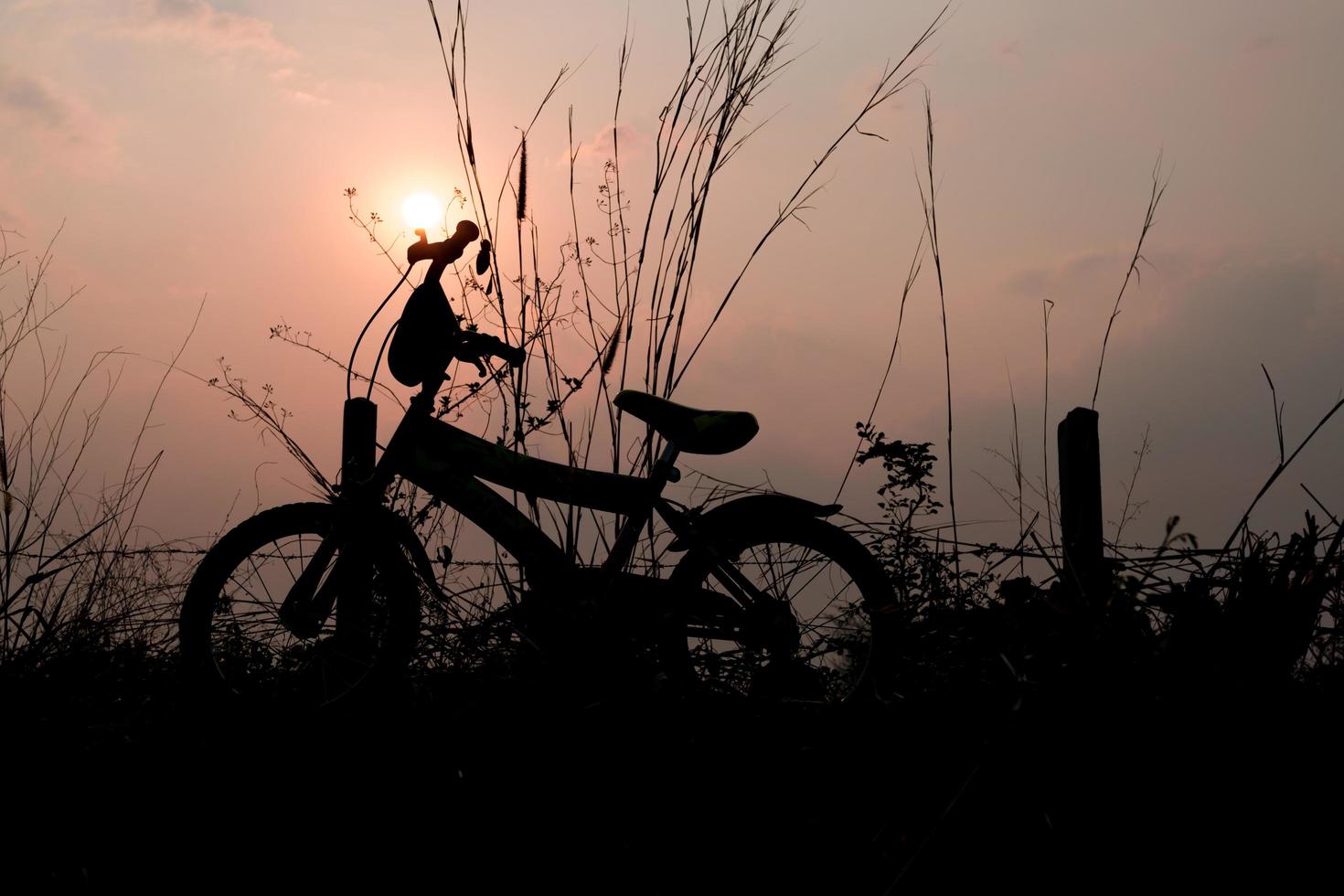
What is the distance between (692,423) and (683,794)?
→ 0.82 meters

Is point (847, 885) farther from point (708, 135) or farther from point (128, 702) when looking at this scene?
point (708, 135)

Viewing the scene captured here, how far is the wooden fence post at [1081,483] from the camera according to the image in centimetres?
273

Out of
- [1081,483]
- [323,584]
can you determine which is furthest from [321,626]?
[1081,483]

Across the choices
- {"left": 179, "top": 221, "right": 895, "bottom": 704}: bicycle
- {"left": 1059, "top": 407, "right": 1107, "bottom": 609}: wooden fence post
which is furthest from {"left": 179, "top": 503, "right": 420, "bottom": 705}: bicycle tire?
{"left": 1059, "top": 407, "right": 1107, "bottom": 609}: wooden fence post

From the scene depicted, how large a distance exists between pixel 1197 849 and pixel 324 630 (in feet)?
6.08

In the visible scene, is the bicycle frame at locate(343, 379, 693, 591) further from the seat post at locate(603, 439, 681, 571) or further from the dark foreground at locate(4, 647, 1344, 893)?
the dark foreground at locate(4, 647, 1344, 893)

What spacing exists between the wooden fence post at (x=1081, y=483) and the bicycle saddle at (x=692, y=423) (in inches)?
Result: 35.5

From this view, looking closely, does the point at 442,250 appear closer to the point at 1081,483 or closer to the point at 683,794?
the point at 683,794

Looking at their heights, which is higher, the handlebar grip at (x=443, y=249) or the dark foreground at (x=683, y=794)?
the handlebar grip at (x=443, y=249)

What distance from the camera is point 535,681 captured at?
7.84ft

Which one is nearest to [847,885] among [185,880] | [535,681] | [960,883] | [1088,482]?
[960,883]

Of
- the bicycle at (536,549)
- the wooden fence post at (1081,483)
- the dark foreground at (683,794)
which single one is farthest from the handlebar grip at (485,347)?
the wooden fence post at (1081,483)

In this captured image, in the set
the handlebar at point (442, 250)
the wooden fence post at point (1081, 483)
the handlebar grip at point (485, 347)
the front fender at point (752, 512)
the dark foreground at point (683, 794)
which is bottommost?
the dark foreground at point (683, 794)

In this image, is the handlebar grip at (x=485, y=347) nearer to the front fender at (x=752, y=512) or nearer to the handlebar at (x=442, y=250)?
the handlebar at (x=442, y=250)
